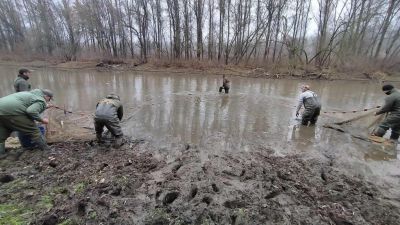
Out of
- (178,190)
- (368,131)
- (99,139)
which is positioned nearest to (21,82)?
(99,139)

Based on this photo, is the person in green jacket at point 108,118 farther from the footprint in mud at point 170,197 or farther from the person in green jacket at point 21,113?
the footprint in mud at point 170,197

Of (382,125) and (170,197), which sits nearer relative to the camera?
(170,197)

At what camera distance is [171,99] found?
485 inches

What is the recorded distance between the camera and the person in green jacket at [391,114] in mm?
6930

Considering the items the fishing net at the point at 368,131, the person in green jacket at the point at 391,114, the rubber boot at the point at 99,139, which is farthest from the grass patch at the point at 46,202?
the person in green jacket at the point at 391,114

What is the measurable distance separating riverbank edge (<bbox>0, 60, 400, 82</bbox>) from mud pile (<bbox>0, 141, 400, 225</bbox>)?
20556mm

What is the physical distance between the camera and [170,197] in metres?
3.96

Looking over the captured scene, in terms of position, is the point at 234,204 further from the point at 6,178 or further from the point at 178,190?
the point at 6,178

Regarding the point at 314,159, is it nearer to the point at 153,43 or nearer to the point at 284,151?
the point at 284,151

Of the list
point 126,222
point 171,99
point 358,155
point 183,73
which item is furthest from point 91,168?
point 183,73

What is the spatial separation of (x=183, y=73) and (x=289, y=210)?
23.4 metres

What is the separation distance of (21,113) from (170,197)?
10.8 feet

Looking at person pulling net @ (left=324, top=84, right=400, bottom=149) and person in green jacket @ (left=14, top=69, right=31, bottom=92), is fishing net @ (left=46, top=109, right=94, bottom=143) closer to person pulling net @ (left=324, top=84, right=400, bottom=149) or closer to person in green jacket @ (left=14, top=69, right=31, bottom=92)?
person in green jacket @ (left=14, top=69, right=31, bottom=92)

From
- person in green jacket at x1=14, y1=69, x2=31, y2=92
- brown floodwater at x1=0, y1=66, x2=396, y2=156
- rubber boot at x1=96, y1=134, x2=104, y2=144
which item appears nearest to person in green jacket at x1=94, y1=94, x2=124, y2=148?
rubber boot at x1=96, y1=134, x2=104, y2=144
